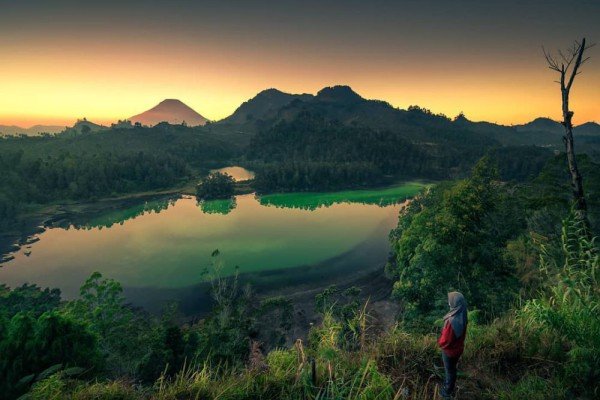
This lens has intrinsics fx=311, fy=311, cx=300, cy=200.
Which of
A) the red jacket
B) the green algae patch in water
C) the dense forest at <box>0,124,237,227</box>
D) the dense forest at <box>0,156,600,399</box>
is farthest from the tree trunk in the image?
the dense forest at <box>0,124,237,227</box>

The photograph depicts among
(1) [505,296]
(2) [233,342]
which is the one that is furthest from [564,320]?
(2) [233,342]

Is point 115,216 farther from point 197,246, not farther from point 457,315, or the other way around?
point 457,315

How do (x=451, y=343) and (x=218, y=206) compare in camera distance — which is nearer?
(x=451, y=343)

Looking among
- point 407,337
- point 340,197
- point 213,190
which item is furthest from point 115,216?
point 407,337

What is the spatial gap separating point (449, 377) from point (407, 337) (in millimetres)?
1179

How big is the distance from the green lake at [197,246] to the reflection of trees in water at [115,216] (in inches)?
11.1

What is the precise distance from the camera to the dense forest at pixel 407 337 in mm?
5047

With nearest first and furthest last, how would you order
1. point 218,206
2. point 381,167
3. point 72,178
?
1. point 218,206
2. point 72,178
3. point 381,167

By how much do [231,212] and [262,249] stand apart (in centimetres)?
3768

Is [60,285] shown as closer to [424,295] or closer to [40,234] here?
[40,234]

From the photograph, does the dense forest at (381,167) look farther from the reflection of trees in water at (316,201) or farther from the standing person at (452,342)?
the standing person at (452,342)

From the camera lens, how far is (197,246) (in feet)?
238

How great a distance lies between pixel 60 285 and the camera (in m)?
53.7

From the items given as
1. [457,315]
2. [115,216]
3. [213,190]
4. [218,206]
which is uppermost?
[457,315]
